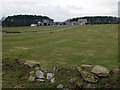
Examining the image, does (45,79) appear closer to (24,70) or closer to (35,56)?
(24,70)

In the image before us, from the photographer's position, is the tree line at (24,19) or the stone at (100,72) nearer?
the stone at (100,72)

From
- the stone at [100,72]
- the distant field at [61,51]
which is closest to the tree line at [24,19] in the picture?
the distant field at [61,51]

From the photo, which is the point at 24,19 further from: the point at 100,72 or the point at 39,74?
the point at 100,72

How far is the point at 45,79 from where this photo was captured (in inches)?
674

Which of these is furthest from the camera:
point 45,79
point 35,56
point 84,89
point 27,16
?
point 27,16

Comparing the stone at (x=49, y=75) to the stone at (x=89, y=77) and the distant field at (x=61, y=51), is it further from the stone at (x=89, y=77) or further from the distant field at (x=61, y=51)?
the distant field at (x=61, y=51)

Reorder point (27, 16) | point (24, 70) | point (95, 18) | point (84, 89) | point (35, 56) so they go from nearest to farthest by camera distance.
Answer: point (84, 89)
point (24, 70)
point (35, 56)
point (27, 16)
point (95, 18)

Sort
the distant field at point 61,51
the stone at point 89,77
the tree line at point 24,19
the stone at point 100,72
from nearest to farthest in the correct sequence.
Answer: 1. the stone at point 89,77
2. the stone at point 100,72
3. the distant field at point 61,51
4. the tree line at point 24,19

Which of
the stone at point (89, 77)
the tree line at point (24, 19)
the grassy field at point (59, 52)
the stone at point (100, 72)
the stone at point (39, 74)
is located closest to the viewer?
the stone at point (89, 77)

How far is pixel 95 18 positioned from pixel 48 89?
168769 mm

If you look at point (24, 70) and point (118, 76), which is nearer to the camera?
point (118, 76)

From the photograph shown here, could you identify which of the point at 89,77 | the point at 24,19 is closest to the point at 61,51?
the point at 89,77

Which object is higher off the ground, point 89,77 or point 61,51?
point 89,77

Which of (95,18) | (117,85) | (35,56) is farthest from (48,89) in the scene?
(95,18)
